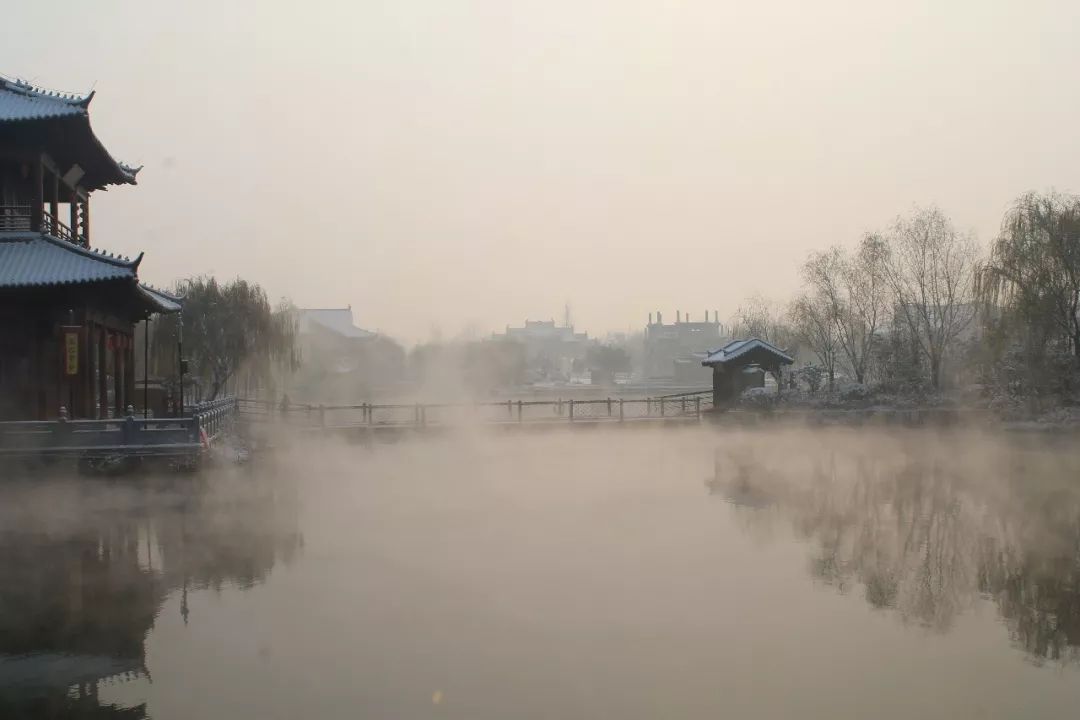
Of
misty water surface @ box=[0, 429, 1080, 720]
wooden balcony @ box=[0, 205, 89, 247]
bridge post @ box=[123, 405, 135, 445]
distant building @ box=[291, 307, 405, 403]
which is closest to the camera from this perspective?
misty water surface @ box=[0, 429, 1080, 720]

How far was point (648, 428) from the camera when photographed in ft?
119

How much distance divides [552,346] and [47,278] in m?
137

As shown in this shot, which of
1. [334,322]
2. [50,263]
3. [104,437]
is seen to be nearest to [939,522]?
[104,437]

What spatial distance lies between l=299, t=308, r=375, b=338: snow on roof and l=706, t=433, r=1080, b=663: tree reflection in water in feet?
217

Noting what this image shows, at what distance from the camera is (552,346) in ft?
511

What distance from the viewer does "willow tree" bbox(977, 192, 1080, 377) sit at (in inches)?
1196

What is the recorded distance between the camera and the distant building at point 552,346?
122750 millimetres

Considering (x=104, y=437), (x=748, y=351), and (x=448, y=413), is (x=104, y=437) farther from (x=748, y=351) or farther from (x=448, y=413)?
(x=448, y=413)

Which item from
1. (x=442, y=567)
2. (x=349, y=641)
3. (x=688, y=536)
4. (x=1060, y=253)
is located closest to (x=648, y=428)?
(x=1060, y=253)

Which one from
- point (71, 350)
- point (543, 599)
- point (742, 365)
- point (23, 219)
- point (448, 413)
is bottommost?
point (543, 599)

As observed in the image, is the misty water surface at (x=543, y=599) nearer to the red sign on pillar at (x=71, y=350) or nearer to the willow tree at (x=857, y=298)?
the red sign on pillar at (x=71, y=350)

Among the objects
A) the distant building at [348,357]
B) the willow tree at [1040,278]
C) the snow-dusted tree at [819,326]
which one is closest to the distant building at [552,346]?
the distant building at [348,357]

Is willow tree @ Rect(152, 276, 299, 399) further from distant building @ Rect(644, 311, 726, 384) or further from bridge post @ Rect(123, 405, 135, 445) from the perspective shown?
distant building @ Rect(644, 311, 726, 384)

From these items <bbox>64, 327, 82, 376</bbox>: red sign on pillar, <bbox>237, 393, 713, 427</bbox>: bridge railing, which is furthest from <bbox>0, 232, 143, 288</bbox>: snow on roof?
<bbox>237, 393, 713, 427</bbox>: bridge railing
